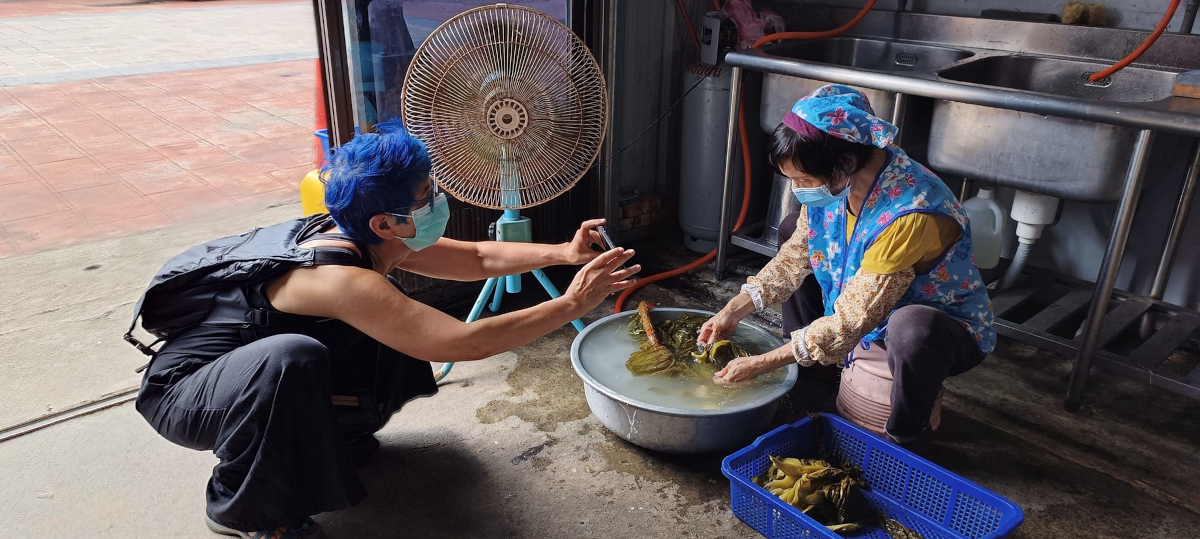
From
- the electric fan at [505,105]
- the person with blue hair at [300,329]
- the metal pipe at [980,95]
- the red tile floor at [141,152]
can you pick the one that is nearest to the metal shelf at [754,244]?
the metal pipe at [980,95]

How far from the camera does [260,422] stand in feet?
5.83

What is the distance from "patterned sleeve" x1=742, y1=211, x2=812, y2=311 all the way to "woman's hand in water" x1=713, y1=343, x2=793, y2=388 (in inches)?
10.9

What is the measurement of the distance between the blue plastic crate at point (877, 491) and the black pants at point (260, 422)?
3.22 feet

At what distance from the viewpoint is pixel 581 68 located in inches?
90.6

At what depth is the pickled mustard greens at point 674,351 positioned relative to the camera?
2.36 metres

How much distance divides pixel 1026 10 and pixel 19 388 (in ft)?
13.4

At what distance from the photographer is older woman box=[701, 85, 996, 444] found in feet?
6.47

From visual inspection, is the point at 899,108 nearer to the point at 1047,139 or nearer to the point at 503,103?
the point at 1047,139

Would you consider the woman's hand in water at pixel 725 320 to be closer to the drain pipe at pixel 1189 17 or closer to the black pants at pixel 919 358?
the black pants at pixel 919 358

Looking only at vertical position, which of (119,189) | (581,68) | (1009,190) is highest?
(581,68)

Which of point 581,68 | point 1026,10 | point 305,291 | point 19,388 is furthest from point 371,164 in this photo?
point 1026,10

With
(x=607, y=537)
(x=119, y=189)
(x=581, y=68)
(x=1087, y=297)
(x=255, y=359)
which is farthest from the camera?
(x=119, y=189)

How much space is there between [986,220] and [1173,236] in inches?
25.8

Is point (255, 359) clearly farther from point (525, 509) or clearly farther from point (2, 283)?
point (2, 283)
